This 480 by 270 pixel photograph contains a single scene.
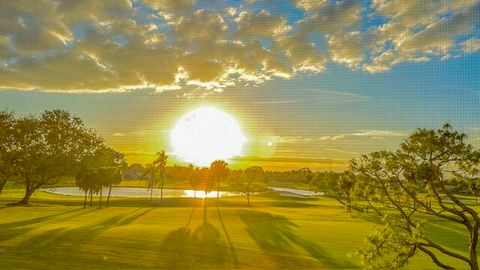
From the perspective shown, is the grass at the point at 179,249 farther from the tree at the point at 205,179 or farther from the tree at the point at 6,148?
the tree at the point at 205,179

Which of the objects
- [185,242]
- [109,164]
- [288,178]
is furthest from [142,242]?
[288,178]

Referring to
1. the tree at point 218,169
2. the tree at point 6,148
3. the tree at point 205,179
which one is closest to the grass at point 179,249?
the tree at point 6,148

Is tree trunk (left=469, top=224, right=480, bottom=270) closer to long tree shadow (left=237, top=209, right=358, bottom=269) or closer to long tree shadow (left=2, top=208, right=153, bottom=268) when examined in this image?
long tree shadow (left=237, top=209, right=358, bottom=269)

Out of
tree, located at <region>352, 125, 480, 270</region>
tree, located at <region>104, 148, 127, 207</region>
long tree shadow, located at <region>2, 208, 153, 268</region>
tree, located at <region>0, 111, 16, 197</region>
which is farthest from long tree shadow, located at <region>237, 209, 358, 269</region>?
tree, located at <region>0, 111, 16, 197</region>

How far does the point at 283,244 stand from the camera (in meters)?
25.2

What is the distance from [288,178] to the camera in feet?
589

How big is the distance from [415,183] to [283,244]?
12.8 metres

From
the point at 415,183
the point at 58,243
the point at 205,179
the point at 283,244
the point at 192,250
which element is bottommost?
the point at 283,244

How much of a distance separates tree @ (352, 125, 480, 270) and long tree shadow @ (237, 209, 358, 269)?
600cm

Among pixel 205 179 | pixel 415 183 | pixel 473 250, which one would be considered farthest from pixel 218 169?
pixel 473 250

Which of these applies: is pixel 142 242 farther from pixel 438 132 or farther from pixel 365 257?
pixel 438 132

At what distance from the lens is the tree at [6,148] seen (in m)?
44.1

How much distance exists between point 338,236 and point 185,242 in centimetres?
1225

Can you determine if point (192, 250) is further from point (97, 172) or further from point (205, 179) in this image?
point (205, 179)
